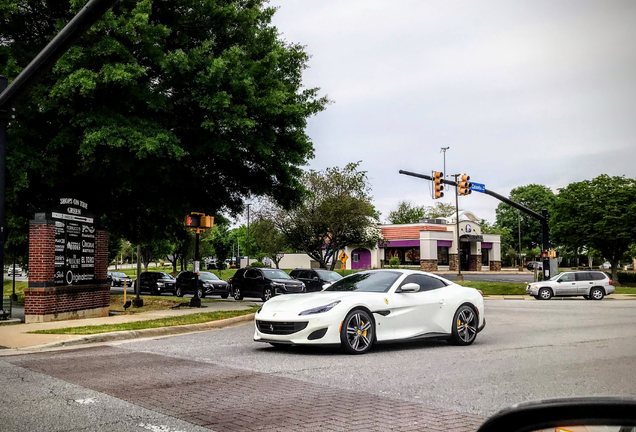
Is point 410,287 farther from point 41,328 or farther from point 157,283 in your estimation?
point 157,283

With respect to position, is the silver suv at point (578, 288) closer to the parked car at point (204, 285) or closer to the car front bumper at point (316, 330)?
the parked car at point (204, 285)

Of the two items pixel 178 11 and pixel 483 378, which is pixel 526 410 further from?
pixel 178 11

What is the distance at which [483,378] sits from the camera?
8195 mm

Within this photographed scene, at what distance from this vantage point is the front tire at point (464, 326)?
37.7ft

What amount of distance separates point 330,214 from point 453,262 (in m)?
24.8

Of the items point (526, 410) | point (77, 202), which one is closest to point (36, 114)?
point (77, 202)

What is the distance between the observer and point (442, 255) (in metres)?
68.7

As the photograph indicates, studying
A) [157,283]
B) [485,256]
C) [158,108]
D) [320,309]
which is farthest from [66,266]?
[485,256]

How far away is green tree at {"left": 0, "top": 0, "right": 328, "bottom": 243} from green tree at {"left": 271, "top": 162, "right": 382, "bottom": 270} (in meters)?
24.9

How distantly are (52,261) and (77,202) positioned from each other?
6.66 ft

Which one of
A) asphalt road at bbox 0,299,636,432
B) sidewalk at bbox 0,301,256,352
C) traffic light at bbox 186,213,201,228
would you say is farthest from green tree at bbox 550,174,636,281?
sidewalk at bbox 0,301,256,352

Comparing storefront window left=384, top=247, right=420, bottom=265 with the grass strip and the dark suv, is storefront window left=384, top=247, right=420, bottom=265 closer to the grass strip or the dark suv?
the dark suv

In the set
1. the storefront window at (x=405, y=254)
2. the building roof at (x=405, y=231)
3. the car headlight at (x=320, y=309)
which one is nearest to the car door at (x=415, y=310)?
the car headlight at (x=320, y=309)

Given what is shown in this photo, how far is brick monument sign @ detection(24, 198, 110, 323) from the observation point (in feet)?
52.9
